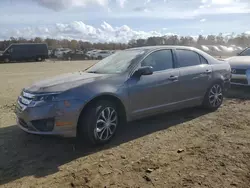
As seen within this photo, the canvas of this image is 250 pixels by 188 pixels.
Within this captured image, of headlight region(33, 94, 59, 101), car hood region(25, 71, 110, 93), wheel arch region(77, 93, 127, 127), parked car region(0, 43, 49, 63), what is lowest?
wheel arch region(77, 93, 127, 127)

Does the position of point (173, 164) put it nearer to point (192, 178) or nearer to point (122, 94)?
point (192, 178)

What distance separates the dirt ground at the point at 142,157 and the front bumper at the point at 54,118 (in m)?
0.38

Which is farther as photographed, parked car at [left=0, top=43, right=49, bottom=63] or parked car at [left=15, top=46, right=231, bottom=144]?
parked car at [left=0, top=43, right=49, bottom=63]

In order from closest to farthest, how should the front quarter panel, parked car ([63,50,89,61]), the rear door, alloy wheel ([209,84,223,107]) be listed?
the front quarter panel, the rear door, alloy wheel ([209,84,223,107]), parked car ([63,50,89,61])

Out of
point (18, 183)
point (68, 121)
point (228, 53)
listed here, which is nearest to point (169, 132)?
point (68, 121)

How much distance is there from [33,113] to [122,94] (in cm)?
142

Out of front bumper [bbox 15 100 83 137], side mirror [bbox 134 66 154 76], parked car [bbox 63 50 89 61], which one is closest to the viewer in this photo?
front bumper [bbox 15 100 83 137]

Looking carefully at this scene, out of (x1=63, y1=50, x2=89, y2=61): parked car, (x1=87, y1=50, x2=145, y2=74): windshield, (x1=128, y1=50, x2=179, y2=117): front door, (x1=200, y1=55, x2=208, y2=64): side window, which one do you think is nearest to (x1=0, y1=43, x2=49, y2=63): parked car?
(x1=63, y1=50, x2=89, y2=61): parked car

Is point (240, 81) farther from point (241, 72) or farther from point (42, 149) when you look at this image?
point (42, 149)

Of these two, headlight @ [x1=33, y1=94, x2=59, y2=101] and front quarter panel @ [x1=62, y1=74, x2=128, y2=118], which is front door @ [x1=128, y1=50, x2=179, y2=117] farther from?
headlight @ [x1=33, y1=94, x2=59, y2=101]

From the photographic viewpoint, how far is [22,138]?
460cm

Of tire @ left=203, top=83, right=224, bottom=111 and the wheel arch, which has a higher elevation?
the wheel arch

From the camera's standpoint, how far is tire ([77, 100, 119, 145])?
3.99m

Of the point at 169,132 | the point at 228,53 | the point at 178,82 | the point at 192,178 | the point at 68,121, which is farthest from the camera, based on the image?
the point at 228,53
